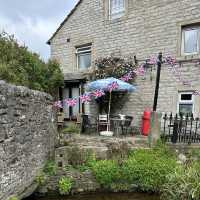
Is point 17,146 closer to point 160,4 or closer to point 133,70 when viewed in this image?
point 133,70

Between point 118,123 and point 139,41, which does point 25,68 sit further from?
point 139,41

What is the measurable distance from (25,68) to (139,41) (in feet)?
16.5

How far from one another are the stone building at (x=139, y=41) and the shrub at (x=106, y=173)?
446cm

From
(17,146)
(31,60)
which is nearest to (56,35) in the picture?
(31,60)

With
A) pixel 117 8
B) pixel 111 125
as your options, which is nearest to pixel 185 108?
pixel 111 125

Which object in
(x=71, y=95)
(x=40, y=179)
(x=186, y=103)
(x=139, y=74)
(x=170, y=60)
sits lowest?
(x=40, y=179)

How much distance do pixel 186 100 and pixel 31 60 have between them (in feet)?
21.2

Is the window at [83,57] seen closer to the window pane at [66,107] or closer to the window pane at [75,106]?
the window pane at [75,106]

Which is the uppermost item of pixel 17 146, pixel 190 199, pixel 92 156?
pixel 17 146

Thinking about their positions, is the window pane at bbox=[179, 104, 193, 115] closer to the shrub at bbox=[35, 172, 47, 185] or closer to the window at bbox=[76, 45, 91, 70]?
the window at bbox=[76, 45, 91, 70]

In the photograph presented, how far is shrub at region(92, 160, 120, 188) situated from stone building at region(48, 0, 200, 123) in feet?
14.6

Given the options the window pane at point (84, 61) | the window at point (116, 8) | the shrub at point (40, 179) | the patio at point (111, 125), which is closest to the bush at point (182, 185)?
the shrub at point (40, 179)

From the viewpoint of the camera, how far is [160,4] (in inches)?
425

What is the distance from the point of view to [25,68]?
34.0 feet
